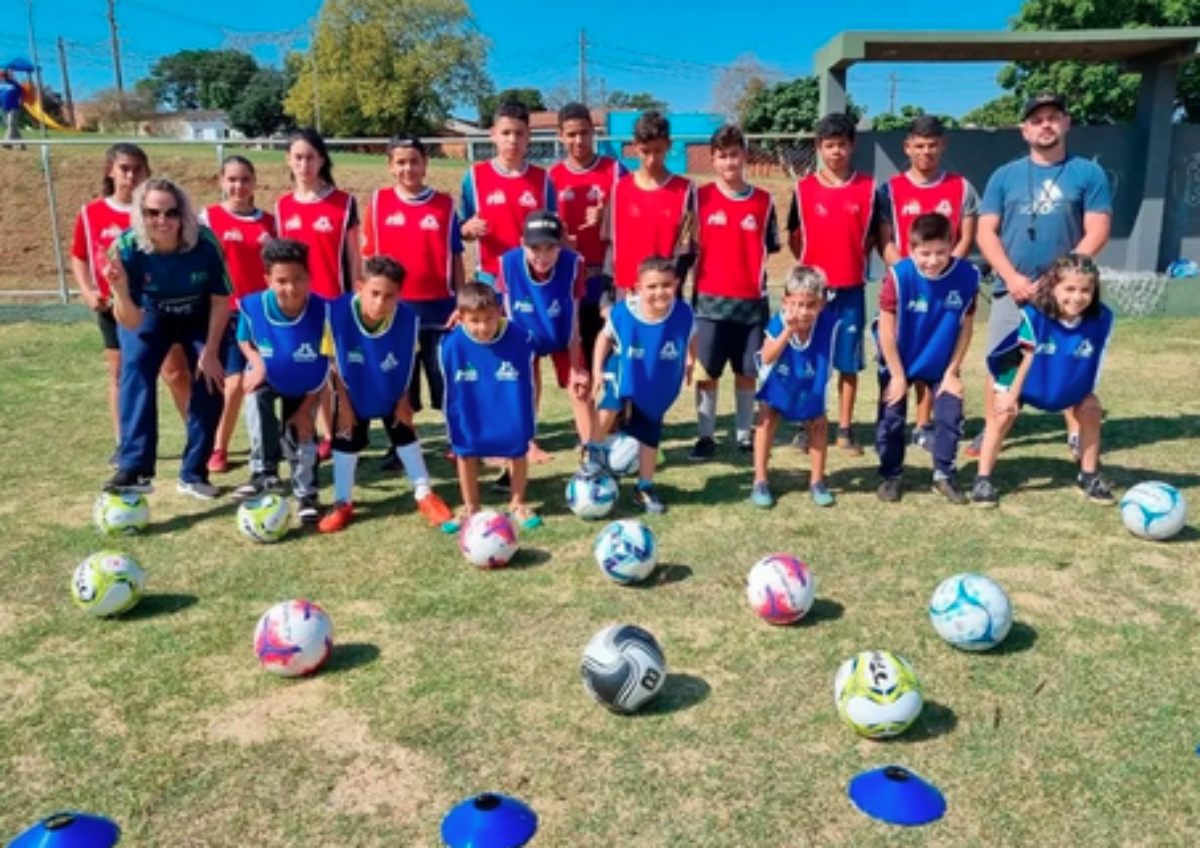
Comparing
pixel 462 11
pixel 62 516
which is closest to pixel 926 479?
pixel 62 516

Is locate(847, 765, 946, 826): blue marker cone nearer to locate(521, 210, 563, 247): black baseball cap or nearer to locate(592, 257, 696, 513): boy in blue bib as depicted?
locate(592, 257, 696, 513): boy in blue bib

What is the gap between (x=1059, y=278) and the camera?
577 centimetres

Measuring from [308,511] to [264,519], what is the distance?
0.37 meters

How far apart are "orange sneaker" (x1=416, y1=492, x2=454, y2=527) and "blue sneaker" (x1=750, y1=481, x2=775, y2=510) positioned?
185 cm

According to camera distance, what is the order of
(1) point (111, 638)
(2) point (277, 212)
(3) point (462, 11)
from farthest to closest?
(3) point (462, 11) < (2) point (277, 212) < (1) point (111, 638)

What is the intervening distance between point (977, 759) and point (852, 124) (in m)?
4.58

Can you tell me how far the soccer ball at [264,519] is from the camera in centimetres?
548

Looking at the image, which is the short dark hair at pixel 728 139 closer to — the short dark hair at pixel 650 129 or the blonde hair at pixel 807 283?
the short dark hair at pixel 650 129

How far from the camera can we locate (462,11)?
6581 centimetres

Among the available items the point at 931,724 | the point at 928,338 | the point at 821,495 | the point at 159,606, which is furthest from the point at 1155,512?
the point at 159,606

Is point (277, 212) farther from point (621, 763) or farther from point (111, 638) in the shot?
point (621, 763)

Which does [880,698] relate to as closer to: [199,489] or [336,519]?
[336,519]

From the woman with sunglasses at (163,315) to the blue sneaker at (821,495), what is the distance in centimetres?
379

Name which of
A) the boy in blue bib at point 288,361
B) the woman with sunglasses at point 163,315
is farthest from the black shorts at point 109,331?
the boy in blue bib at point 288,361
